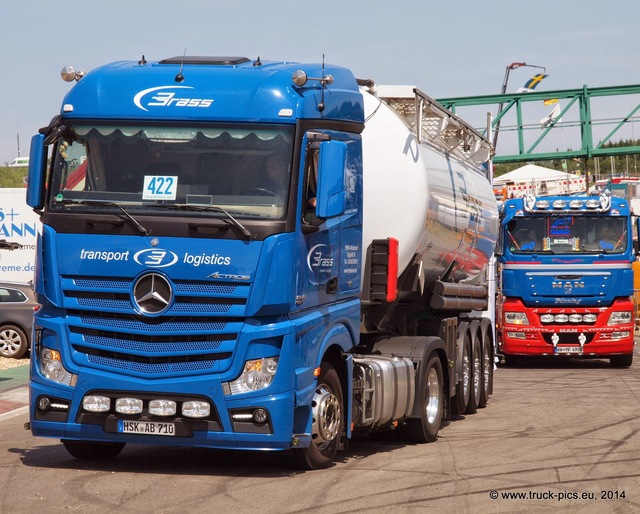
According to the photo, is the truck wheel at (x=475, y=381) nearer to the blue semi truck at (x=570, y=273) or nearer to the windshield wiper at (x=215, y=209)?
the windshield wiper at (x=215, y=209)

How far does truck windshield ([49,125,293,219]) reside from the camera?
962 cm

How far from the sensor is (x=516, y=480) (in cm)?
1001

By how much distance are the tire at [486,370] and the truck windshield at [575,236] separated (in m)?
6.89

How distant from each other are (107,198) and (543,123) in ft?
125

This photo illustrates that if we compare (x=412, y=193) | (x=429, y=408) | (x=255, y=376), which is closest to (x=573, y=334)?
(x=429, y=408)

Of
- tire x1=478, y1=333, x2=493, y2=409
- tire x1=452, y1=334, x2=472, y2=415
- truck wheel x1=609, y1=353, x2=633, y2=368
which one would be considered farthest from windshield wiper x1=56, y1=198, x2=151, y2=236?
truck wheel x1=609, y1=353, x2=633, y2=368

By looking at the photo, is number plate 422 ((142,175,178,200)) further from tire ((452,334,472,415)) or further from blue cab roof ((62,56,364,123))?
tire ((452,334,472,415))

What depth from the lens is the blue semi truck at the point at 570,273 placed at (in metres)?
24.2

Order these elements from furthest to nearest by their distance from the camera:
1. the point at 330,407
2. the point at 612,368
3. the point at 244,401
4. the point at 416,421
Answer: the point at 612,368 → the point at 416,421 → the point at 330,407 → the point at 244,401

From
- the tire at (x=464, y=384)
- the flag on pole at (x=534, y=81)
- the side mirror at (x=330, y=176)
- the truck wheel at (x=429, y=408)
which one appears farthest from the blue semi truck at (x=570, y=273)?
the flag on pole at (x=534, y=81)

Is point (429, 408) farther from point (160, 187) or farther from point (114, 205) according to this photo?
point (114, 205)

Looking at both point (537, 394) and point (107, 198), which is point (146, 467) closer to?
point (107, 198)

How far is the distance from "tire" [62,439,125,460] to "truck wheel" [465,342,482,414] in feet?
20.6

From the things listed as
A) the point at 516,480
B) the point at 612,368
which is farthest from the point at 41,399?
the point at 612,368
